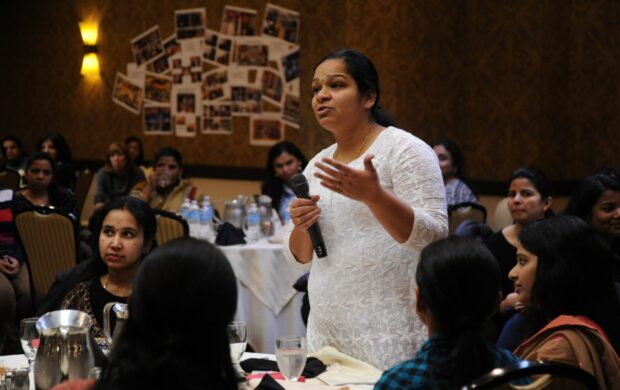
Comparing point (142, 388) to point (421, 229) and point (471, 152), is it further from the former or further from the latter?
point (471, 152)

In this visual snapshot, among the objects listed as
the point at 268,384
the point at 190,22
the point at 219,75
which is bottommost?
the point at 268,384

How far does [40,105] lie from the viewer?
12.0m

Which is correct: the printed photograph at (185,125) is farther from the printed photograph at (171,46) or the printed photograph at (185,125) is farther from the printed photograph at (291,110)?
the printed photograph at (291,110)

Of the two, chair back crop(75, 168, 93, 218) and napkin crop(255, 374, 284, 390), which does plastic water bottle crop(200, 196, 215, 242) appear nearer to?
napkin crop(255, 374, 284, 390)

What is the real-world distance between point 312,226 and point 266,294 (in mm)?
2811

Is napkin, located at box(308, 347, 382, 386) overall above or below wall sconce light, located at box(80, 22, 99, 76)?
below

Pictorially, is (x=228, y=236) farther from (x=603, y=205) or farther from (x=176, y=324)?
(x=176, y=324)

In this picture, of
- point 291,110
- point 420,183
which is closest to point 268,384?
point 420,183

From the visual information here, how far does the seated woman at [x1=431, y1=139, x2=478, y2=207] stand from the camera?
6.85 m

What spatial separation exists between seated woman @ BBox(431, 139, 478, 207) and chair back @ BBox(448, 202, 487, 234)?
0.63 m

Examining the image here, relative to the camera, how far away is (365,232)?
2717 mm

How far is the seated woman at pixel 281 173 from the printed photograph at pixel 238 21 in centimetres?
276

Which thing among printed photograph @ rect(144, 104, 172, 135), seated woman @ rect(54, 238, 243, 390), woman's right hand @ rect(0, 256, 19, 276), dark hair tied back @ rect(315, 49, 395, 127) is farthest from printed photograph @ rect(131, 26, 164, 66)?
seated woman @ rect(54, 238, 243, 390)

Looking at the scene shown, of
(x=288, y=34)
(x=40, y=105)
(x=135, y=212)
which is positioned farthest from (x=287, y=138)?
(x=135, y=212)
